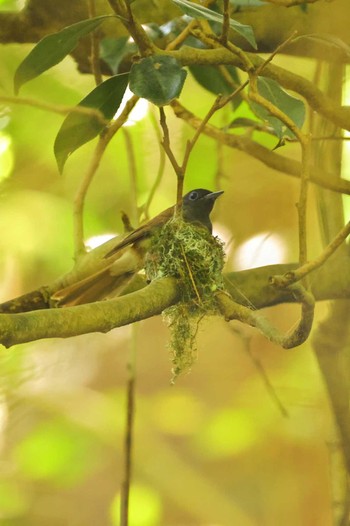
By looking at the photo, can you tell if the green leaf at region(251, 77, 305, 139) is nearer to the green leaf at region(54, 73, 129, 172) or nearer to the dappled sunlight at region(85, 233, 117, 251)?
the green leaf at region(54, 73, 129, 172)

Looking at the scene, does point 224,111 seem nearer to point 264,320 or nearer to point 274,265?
point 274,265

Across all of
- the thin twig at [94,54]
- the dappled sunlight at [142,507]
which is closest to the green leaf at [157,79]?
the thin twig at [94,54]

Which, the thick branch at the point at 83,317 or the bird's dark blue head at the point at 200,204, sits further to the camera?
the bird's dark blue head at the point at 200,204

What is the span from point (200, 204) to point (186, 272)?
0.19m

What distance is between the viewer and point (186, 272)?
2.96 feet

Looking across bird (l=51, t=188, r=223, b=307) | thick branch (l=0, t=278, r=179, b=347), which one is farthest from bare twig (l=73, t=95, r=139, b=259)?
thick branch (l=0, t=278, r=179, b=347)

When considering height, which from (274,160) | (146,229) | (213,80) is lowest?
(146,229)

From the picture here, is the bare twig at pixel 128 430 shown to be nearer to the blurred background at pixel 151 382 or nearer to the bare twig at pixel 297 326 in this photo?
the blurred background at pixel 151 382

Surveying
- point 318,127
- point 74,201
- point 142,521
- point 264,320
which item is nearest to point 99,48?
point 74,201

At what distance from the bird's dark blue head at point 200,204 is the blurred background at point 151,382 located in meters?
0.06

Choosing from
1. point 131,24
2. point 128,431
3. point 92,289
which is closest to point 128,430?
point 128,431

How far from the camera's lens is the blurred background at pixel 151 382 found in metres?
0.99

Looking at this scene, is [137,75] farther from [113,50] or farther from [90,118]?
[113,50]

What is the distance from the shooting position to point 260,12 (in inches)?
45.3
